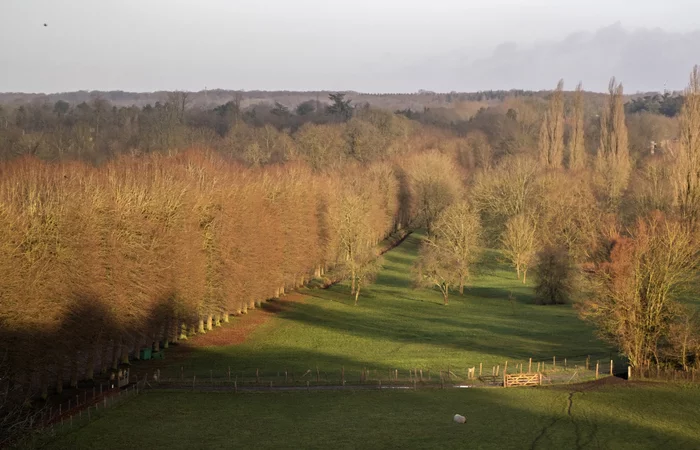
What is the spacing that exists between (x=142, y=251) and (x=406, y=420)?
21821 mm

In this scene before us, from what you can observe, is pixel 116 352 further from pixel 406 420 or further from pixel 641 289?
pixel 641 289

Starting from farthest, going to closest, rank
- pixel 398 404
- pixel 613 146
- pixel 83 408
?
pixel 613 146 < pixel 398 404 < pixel 83 408

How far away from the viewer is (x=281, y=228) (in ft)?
259

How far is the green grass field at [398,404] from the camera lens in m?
35.7

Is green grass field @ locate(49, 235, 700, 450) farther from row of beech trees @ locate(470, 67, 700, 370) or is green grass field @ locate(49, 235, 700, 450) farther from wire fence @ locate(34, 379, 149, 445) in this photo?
row of beech trees @ locate(470, 67, 700, 370)

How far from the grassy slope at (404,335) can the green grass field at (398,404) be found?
157 mm

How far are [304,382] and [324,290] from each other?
132 feet

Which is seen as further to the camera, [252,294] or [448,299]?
[448,299]

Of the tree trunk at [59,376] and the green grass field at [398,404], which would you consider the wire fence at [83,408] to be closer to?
the green grass field at [398,404]

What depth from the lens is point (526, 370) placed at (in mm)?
49500

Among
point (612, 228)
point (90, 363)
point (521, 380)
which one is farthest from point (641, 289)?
point (90, 363)

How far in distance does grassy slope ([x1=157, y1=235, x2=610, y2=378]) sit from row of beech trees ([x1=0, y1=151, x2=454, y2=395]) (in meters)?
4.02

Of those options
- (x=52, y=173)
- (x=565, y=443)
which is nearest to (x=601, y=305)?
(x=565, y=443)

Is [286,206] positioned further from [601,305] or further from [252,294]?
[601,305]
